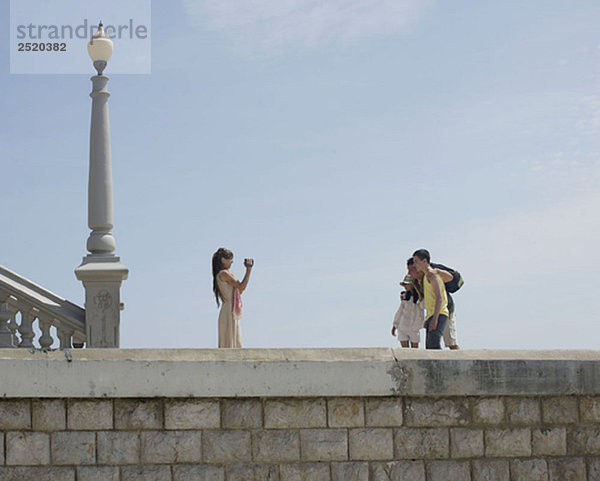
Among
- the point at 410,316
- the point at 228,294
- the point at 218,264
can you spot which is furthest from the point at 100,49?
the point at 410,316

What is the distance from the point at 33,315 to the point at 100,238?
52.3 inches

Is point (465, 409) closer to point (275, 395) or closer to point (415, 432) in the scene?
point (415, 432)

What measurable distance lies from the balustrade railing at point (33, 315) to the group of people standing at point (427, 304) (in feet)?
13.8

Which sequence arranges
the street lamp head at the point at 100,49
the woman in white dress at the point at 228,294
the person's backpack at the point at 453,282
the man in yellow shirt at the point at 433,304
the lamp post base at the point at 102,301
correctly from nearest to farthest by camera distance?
the man in yellow shirt at the point at 433,304 < the woman in white dress at the point at 228,294 < the person's backpack at the point at 453,282 < the lamp post base at the point at 102,301 < the street lamp head at the point at 100,49

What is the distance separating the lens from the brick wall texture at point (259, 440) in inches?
253

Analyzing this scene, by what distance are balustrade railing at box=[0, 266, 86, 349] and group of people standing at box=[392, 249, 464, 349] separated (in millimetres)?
4213

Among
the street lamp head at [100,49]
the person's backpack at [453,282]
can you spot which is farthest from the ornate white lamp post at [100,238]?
the person's backpack at [453,282]

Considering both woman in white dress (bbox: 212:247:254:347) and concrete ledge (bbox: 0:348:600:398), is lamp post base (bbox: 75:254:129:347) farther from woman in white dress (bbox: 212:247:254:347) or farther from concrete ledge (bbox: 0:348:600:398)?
concrete ledge (bbox: 0:348:600:398)

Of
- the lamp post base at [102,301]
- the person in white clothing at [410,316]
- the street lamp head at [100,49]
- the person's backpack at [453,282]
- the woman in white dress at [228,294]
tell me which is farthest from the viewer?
the street lamp head at [100,49]

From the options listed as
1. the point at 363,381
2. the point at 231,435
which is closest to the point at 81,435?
the point at 231,435

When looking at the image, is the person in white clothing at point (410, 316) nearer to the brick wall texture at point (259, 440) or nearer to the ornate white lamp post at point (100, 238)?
the ornate white lamp post at point (100, 238)

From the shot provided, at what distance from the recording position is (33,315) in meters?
11.0

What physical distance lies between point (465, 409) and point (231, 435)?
1.82 metres

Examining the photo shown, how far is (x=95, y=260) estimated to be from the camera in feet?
37.4
